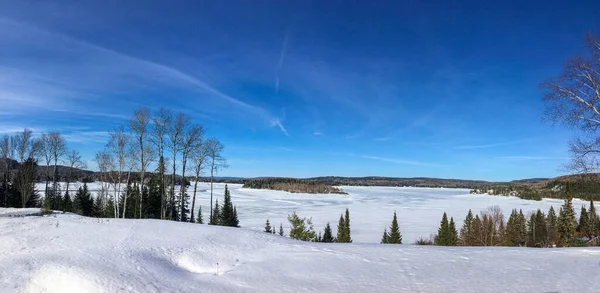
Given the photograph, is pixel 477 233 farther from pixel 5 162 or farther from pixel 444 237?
pixel 5 162

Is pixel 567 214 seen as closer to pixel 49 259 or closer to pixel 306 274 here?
pixel 306 274

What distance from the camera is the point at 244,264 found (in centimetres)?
702

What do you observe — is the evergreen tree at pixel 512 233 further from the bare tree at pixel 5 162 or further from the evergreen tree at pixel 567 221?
the bare tree at pixel 5 162

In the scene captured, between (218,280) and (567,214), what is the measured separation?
46898mm

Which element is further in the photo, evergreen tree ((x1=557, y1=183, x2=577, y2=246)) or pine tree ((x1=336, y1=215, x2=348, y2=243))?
evergreen tree ((x1=557, y1=183, x2=577, y2=246))

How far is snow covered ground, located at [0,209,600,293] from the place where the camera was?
18.4 feet

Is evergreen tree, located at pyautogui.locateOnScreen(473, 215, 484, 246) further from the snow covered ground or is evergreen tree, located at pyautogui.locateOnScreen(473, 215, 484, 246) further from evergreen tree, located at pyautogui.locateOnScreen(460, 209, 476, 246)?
the snow covered ground

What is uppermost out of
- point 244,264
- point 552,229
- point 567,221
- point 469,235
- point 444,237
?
point 244,264

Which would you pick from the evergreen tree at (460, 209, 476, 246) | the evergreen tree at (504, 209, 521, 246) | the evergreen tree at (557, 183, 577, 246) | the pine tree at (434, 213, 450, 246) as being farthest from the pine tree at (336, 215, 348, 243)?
the evergreen tree at (557, 183, 577, 246)

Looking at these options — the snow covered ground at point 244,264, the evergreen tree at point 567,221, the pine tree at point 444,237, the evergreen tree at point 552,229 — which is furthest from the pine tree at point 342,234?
the snow covered ground at point 244,264

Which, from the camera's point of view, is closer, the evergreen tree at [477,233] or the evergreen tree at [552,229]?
the evergreen tree at [477,233]

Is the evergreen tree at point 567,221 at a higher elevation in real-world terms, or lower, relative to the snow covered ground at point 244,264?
lower

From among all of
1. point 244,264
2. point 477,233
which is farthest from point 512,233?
point 244,264

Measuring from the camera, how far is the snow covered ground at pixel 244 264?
5598mm
